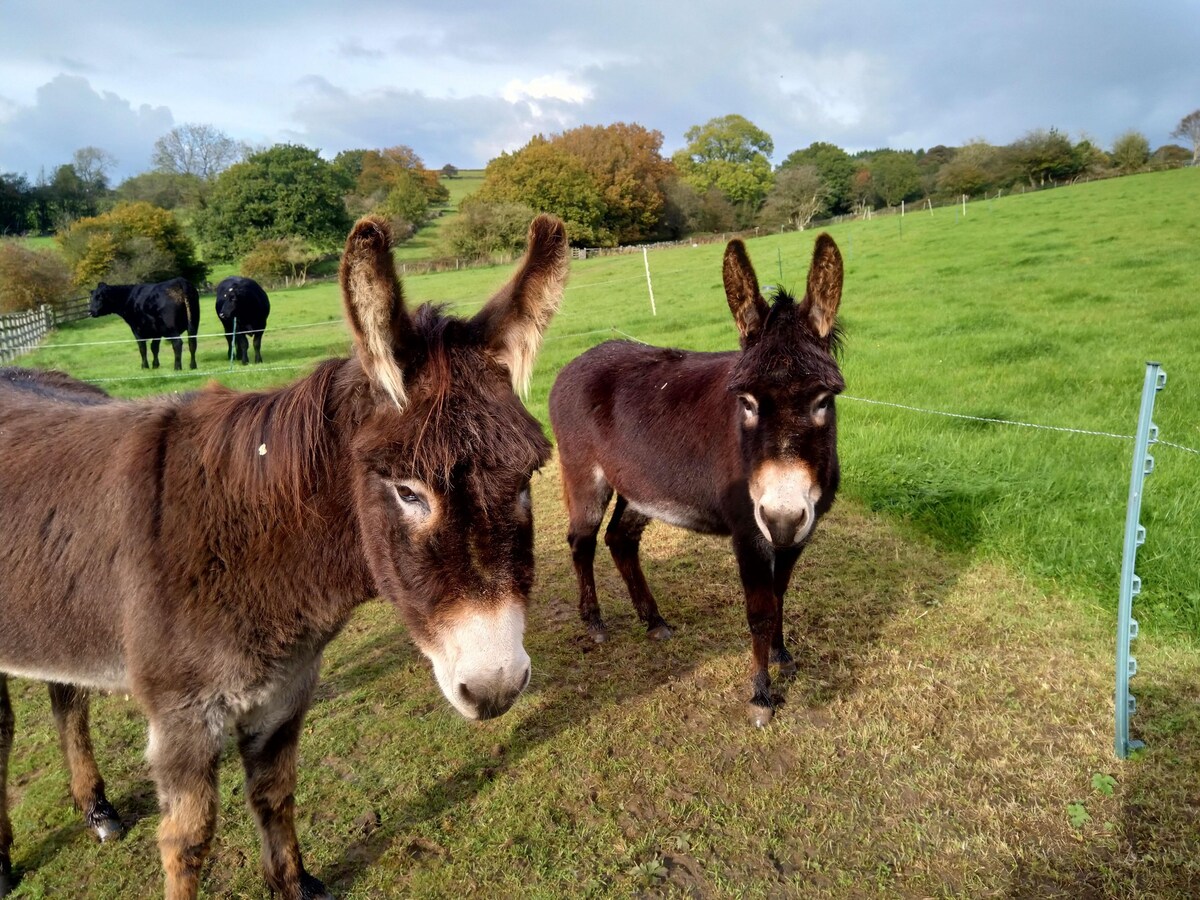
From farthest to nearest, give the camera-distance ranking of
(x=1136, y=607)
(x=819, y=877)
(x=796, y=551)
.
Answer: (x=1136, y=607) < (x=796, y=551) < (x=819, y=877)

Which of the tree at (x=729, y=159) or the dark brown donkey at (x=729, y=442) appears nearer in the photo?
the dark brown donkey at (x=729, y=442)

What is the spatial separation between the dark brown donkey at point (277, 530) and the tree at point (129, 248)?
1792 inches

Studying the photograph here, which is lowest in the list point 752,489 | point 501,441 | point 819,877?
point 819,877

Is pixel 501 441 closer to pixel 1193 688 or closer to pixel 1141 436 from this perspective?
pixel 1141 436

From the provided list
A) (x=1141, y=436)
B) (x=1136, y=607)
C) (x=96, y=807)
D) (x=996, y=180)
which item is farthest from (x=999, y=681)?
(x=996, y=180)

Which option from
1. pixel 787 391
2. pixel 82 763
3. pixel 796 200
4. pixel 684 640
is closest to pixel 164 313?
pixel 82 763

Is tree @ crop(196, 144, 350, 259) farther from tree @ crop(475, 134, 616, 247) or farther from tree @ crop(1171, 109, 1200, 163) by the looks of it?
tree @ crop(1171, 109, 1200, 163)

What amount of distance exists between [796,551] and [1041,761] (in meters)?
1.57

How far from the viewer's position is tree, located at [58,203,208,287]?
131 ft

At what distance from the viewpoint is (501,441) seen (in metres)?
1.86

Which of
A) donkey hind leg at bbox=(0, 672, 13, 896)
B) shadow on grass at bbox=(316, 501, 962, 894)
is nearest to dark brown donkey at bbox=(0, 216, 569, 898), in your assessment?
donkey hind leg at bbox=(0, 672, 13, 896)

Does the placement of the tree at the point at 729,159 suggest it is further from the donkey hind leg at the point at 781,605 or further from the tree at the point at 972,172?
the donkey hind leg at the point at 781,605

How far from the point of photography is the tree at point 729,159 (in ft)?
247

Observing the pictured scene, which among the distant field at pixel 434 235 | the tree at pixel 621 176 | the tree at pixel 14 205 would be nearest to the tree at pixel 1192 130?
the tree at pixel 621 176
